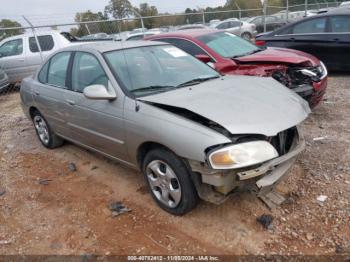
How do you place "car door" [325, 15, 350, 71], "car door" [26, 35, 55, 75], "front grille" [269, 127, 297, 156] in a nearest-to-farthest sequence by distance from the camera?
"front grille" [269, 127, 297, 156] < "car door" [325, 15, 350, 71] < "car door" [26, 35, 55, 75]

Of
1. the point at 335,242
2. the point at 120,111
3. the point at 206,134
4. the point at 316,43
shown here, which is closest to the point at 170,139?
the point at 206,134

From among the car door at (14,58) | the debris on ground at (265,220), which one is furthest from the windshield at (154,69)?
the car door at (14,58)

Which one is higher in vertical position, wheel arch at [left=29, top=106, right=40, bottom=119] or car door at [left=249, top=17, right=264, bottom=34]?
wheel arch at [left=29, top=106, right=40, bottom=119]

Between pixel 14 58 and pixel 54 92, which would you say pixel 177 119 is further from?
pixel 14 58

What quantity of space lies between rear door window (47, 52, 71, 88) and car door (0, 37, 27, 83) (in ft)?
20.4

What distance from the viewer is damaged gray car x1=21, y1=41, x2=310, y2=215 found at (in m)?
2.68

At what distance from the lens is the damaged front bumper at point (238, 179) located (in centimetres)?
265

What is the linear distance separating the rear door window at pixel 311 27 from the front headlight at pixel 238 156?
674 centimetres

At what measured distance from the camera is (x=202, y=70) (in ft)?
13.3

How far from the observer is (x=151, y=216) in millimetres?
3275

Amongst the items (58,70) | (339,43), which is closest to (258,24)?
(339,43)

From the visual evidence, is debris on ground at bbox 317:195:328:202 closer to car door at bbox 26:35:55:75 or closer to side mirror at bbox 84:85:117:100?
side mirror at bbox 84:85:117:100

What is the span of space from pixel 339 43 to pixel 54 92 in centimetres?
662

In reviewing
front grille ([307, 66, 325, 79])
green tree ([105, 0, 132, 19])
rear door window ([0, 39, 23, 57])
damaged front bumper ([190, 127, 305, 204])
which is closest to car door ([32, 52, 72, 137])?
damaged front bumper ([190, 127, 305, 204])
